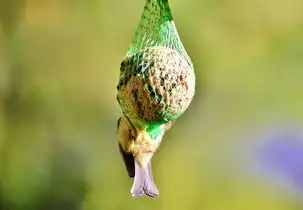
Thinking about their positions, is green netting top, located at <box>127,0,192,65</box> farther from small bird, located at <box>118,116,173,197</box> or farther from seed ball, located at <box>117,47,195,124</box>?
small bird, located at <box>118,116,173,197</box>

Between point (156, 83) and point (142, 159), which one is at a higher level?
point (156, 83)

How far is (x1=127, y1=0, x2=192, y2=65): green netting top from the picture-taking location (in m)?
0.97

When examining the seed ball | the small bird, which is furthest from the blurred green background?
the seed ball

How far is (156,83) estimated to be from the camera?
870mm

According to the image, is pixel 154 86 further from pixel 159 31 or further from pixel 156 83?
pixel 159 31
